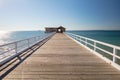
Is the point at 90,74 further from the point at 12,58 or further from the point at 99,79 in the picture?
the point at 12,58

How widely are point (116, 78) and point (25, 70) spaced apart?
3355mm

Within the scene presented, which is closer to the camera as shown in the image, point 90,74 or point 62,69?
point 90,74

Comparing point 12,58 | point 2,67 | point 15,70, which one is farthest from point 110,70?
point 12,58

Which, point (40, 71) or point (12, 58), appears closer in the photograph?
point (40, 71)

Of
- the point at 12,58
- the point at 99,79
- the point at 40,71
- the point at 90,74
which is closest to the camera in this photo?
the point at 99,79

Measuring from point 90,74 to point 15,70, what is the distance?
9.41 ft

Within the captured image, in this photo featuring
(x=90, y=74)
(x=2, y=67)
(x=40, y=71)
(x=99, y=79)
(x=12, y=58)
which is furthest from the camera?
(x=12, y=58)

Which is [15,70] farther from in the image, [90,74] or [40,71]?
[90,74]

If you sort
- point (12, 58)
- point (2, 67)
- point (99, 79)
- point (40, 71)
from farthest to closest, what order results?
point (12, 58), point (2, 67), point (40, 71), point (99, 79)

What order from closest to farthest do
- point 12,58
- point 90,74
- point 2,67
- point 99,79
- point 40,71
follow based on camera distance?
point 99,79, point 90,74, point 40,71, point 2,67, point 12,58

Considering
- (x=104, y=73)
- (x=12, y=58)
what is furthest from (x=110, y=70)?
(x=12, y=58)

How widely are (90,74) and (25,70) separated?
2.50 m

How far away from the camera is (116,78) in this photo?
16.6ft

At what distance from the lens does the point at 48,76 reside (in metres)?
5.31
